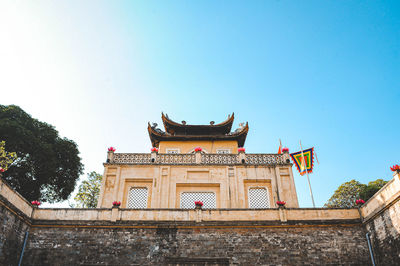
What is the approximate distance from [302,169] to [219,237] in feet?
23.3

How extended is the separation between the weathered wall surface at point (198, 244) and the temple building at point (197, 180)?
3.14 meters

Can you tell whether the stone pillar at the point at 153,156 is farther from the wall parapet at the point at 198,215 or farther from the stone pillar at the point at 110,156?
the wall parapet at the point at 198,215

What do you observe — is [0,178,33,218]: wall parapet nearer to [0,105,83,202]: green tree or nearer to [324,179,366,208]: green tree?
[0,105,83,202]: green tree

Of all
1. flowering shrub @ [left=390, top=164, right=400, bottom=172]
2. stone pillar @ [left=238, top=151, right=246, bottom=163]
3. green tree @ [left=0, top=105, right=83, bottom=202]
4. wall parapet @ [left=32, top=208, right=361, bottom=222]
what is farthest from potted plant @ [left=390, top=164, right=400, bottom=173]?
green tree @ [left=0, top=105, right=83, bottom=202]

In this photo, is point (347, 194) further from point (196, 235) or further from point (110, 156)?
point (110, 156)

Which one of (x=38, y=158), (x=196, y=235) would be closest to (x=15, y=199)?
(x=196, y=235)

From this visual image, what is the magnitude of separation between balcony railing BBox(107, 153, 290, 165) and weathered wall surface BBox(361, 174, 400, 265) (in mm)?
5918

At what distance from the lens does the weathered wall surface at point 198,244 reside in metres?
13.0

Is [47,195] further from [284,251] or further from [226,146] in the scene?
[284,251]

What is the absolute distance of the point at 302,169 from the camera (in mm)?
18266

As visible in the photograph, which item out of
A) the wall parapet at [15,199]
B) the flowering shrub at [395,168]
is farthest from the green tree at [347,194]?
the wall parapet at [15,199]

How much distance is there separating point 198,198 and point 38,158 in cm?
1167

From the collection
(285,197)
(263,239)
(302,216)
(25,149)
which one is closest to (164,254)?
(263,239)

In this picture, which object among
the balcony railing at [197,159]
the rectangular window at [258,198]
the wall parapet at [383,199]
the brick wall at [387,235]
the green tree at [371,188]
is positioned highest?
the green tree at [371,188]
